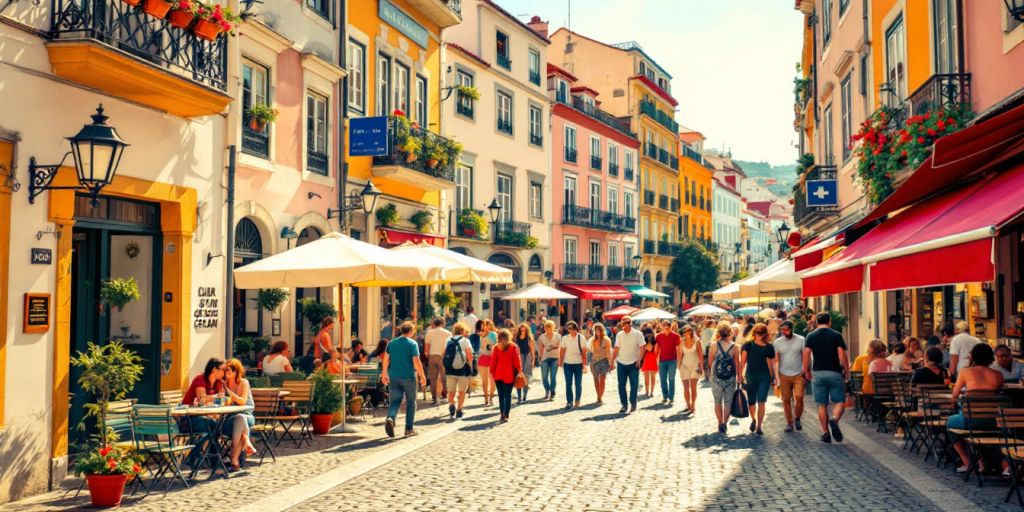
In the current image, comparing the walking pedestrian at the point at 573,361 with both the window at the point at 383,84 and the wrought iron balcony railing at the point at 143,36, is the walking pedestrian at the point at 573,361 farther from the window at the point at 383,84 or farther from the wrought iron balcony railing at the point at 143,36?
the wrought iron balcony railing at the point at 143,36

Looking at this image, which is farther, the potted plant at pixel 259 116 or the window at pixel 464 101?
the window at pixel 464 101

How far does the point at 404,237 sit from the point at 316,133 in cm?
424

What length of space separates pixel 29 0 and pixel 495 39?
82.1 ft

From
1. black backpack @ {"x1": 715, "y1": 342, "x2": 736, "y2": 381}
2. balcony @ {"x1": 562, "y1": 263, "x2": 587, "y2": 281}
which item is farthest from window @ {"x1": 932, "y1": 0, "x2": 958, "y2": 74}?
balcony @ {"x1": 562, "y1": 263, "x2": 587, "y2": 281}

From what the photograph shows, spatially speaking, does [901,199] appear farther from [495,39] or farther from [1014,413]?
[495,39]

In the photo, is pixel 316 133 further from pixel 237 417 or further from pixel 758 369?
pixel 758 369

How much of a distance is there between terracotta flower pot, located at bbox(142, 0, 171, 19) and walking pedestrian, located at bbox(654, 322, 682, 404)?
1032cm

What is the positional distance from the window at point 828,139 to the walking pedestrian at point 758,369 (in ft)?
39.6

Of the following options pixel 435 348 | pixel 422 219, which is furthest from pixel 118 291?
pixel 422 219

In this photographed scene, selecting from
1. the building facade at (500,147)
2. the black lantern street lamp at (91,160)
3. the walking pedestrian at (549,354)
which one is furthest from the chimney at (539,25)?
the black lantern street lamp at (91,160)

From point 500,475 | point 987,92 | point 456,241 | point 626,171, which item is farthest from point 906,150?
point 626,171

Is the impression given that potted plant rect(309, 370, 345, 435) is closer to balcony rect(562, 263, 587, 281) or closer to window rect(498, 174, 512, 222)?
window rect(498, 174, 512, 222)

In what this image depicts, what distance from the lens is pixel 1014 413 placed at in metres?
8.79

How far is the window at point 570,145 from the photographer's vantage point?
42.6 m
